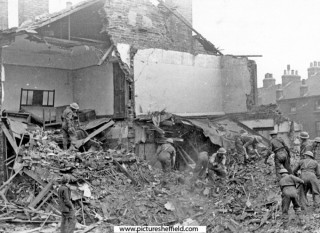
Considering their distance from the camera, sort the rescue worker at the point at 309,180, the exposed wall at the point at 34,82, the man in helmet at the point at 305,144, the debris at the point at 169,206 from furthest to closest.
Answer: the exposed wall at the point at 34,82 < the man in helmet at the point at 305,144 < the debris at the point at 169,206 < the rescue worker at the point at 309,180

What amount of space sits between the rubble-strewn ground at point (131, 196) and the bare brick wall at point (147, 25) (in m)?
5.09

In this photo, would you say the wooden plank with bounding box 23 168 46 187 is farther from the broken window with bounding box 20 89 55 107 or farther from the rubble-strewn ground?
the broken window with bounding box 20 89 55 107

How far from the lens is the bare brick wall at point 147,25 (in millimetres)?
16656

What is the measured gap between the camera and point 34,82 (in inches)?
754

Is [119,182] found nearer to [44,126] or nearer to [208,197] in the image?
[208,197]

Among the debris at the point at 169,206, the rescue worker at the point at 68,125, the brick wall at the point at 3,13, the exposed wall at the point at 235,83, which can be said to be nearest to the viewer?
the debris at the point at 169,206

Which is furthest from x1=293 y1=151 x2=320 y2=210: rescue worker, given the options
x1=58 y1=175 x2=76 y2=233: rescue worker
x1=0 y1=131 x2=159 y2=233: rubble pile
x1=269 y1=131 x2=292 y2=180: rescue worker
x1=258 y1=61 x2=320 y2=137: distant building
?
x1=258 y1=61 x2=320 y2=137: distant building

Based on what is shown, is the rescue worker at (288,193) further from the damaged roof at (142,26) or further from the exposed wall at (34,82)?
the exposed wall at (34,82)

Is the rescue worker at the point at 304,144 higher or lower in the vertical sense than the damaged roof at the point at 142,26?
lower

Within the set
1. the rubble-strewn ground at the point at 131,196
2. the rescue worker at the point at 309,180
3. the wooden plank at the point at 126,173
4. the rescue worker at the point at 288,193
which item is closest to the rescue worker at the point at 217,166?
the rubble-strewn ground at the point at 131,196

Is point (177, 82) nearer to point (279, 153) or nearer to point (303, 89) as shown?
point (279, 153)

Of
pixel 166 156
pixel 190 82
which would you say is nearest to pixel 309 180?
pixel 166 156

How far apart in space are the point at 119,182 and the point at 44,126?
5055 millimetres

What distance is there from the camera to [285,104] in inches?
1665
